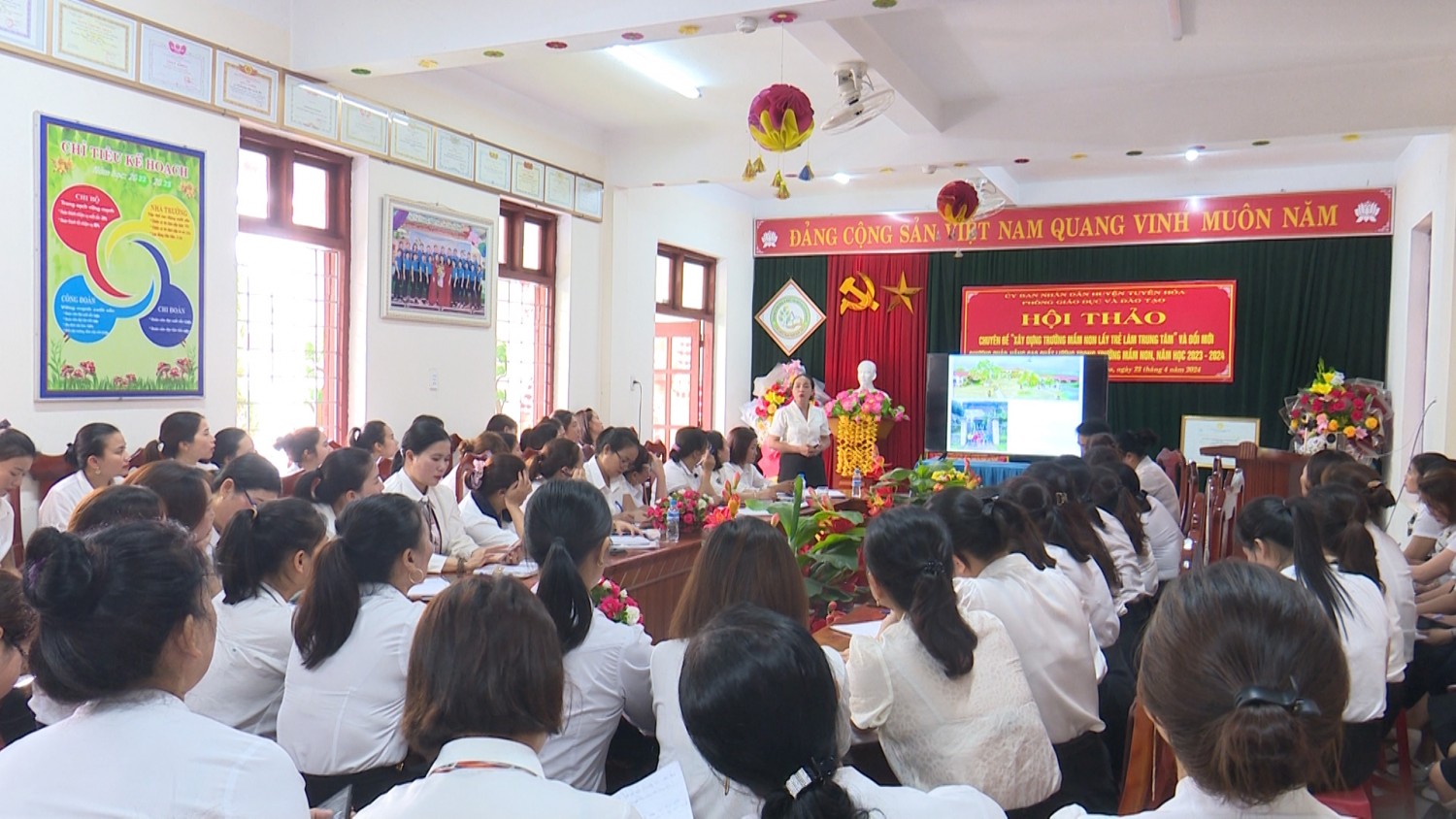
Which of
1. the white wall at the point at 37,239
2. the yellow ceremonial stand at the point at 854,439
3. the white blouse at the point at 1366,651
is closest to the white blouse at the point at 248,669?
the white blouse at the point at 1366,651

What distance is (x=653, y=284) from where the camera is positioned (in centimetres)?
837

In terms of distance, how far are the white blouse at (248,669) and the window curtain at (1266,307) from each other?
820 centimetres

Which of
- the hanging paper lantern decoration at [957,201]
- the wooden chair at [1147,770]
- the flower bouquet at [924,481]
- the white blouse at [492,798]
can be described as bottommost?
the wooden chair at [1147,770]

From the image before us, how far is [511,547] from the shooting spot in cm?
381

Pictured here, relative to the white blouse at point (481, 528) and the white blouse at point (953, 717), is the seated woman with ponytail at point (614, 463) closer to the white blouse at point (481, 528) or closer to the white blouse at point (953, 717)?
the white blouse at point (481, 528)

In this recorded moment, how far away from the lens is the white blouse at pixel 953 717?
1.85 m

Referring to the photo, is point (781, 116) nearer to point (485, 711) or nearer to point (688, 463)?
point (688, 463)

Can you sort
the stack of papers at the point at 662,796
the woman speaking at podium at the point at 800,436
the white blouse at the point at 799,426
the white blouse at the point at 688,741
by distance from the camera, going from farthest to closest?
the white blouse at the point at 799,426 → the woman speaking at podium at the point at 800,436 → the white blouse at the point at 688,741 → the stack of papers at the point at 662,796

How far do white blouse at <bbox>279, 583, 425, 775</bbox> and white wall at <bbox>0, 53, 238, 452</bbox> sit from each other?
281 cm

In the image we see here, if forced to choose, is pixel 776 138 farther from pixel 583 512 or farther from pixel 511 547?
pixel 583 512

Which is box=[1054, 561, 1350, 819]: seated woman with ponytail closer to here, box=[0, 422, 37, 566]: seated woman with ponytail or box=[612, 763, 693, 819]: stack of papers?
box=[612, 763, 693, 819]: stack of papers

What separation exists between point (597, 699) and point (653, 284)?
6574 millimetres

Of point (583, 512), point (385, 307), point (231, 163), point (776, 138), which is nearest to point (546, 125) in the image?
point (385, 307)

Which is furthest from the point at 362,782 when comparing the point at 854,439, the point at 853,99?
the point at 854,439
